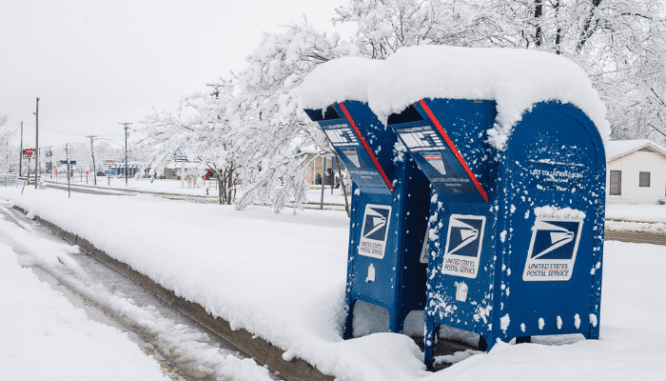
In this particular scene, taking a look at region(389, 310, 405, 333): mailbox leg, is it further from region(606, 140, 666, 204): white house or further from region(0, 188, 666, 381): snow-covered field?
region(606, 140, 666, 204): white house

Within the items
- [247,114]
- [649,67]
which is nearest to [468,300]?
[247,114]

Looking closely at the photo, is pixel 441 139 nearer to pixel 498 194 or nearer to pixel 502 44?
pixel 498 194

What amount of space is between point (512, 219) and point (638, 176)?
1323 inches

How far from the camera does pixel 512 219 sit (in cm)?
335

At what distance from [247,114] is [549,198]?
10.9 meters

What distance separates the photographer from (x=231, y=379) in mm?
4137

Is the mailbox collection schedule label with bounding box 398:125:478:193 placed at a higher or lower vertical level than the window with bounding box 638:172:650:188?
lower

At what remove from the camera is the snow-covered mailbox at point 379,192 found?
4039 mm

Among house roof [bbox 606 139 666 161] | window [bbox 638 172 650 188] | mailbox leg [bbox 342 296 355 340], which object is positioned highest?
house roof [bbox 606 139 666 161]

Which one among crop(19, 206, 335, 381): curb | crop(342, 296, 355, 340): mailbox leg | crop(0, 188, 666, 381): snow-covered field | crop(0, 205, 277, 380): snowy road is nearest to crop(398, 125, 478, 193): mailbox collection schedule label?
crop(0, 188, 666, 381): snow-covered field

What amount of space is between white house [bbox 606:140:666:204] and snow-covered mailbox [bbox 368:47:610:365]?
1243 inches

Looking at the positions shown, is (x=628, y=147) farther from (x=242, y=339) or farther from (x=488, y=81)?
(x=488, y=81)

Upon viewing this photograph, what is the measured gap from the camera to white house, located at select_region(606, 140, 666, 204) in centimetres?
3194

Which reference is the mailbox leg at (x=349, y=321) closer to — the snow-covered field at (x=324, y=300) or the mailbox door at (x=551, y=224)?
the snow-covered field at (x=324, y=300)
